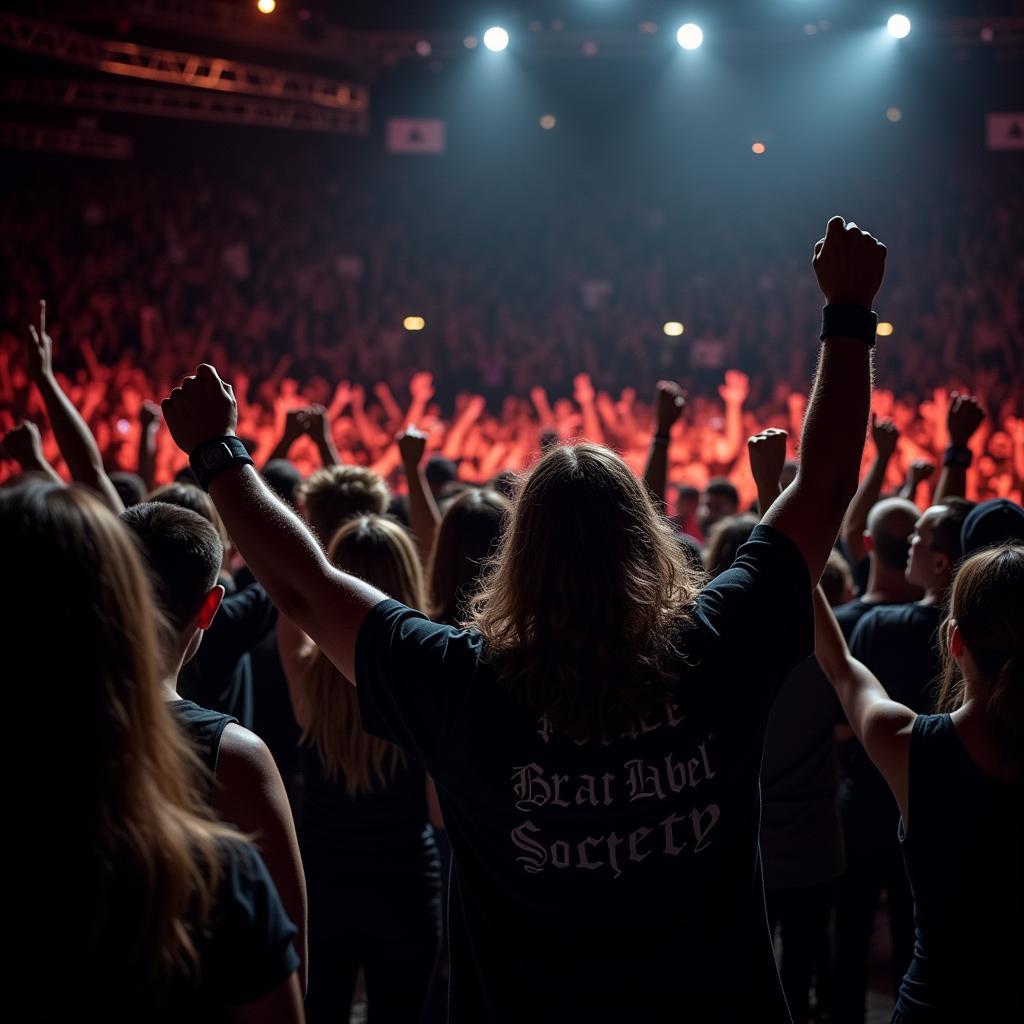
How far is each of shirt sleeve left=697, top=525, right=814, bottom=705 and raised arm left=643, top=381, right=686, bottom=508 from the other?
1.18m

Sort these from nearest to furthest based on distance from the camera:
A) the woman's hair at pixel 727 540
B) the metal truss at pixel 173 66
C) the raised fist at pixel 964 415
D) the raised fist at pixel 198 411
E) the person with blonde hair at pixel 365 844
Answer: the raised fist at pixel 198 411, the person with blonde hair at pixel 365 844, the woman's hair at pixel 727 540, the raised fist at pixel 964 415, the metal truss at pixel 173 66

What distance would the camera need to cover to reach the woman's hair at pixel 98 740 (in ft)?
2.51

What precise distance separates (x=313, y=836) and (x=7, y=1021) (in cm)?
125

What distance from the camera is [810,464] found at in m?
1.23

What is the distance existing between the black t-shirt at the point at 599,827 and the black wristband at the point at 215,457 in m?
0.24

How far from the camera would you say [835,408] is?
1244 mm

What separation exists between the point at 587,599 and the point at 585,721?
0.44ft

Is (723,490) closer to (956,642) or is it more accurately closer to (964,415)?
(964,415)

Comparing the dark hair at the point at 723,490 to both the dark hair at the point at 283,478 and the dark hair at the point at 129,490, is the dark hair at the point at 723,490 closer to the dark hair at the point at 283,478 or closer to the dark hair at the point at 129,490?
the dark hair at the point at 283,478

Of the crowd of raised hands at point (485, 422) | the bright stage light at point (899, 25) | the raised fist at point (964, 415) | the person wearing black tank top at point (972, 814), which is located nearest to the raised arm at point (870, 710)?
the person wearing black tank top at point (972, 814)

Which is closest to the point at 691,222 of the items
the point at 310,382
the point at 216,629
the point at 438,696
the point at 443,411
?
the point at 443,411

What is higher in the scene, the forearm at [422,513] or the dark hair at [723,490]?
the forearm at [422,513]

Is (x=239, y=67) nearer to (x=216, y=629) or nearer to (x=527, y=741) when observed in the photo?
(x=216, y=629)

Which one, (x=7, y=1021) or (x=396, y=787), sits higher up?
(x=7, y=1021)
